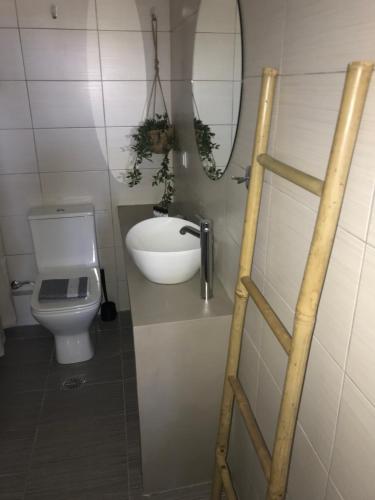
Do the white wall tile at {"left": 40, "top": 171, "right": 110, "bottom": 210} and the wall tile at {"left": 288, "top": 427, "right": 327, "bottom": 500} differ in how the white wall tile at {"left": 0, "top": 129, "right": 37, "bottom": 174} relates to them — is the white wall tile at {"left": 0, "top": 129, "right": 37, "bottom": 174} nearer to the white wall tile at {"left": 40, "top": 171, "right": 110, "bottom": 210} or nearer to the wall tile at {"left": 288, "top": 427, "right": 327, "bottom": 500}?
the white wall tile at {"left": 40, "top": 171, "right": 110, "bottom": 210}

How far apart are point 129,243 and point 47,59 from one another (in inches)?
50.1

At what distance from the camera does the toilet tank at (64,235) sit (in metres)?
2.53

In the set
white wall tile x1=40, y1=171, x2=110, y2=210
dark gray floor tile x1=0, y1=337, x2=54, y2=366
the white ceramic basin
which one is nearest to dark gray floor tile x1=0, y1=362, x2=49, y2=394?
dark gray floor tile x1=0, y1=337, x2=54, y2=366

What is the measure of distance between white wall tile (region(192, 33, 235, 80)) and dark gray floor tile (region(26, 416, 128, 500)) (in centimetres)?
164

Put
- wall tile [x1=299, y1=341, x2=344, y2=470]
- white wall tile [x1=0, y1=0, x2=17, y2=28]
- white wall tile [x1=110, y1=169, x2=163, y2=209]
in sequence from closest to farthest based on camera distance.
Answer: wall tile [x1=299, y1=341, x2=344, y2=470], white wall tile [x1=0, y1=0, x2=17, y2=28], white wall tile [x1=110, y1=169, x2=163, y2=209]

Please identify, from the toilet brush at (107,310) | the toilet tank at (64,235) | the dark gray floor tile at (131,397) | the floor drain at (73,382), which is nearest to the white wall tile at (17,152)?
the toilet tank at (64,235)

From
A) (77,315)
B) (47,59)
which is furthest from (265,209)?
(47,59)

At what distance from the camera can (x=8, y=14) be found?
2.21 m

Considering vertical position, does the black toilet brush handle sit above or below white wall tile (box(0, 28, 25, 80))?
below

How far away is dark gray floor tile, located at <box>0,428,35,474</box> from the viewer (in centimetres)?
185

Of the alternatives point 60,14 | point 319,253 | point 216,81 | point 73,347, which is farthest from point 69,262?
point 319,253

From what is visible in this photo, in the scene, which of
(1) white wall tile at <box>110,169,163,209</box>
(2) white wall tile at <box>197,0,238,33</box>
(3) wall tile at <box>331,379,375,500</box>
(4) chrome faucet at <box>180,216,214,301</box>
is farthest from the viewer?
(1) white wall tile at <box>110,169,163,209</box>

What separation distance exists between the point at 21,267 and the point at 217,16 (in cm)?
197

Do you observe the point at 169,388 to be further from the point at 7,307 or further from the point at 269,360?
the point at 7,307
